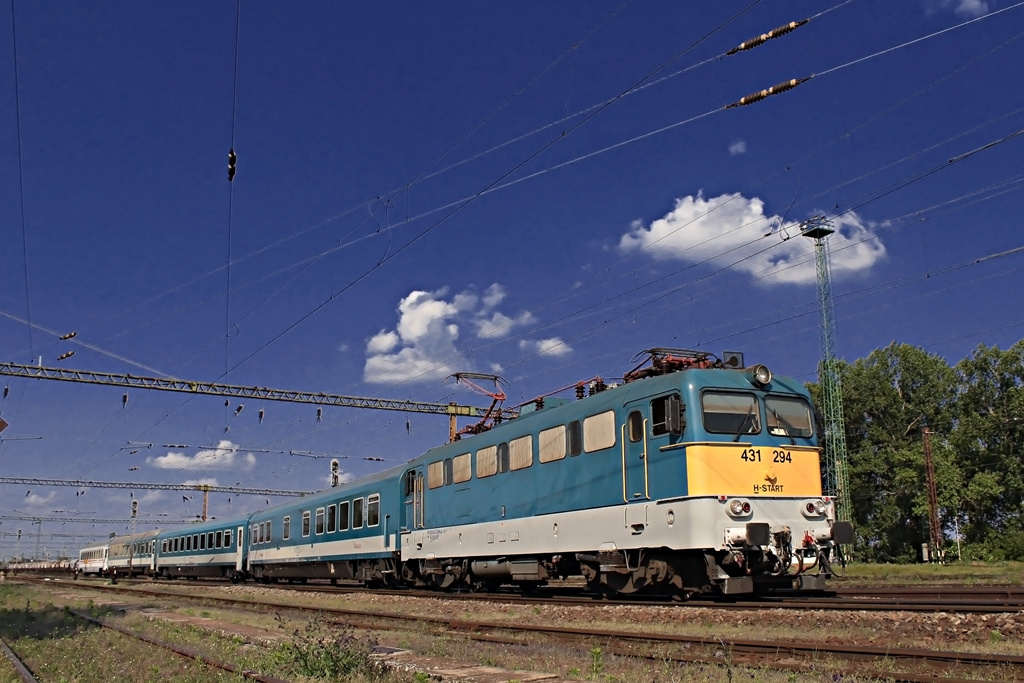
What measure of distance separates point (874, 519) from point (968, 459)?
280 inches

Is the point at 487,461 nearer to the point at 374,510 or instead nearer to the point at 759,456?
the point at 759,456

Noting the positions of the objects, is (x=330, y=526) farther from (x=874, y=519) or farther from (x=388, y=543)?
(x=874, y=519)

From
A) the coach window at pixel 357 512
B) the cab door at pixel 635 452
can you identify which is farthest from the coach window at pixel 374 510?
the cab door at pixel 635 452

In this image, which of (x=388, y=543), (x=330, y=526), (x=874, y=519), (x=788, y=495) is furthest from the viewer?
(x=874, y=519)

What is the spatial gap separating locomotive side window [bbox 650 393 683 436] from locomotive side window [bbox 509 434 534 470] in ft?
14.8

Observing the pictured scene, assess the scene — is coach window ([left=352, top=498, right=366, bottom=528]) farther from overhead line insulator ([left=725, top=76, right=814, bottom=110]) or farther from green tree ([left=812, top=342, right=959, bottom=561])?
green tree ([left=812, top=342, right=959, bottom=561])

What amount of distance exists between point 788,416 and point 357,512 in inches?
685

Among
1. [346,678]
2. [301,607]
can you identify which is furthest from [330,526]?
[346,678]

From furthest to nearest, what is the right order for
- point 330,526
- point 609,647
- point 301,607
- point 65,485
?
point 65,485 < point 330,526 < point 301,607 < point 609,647

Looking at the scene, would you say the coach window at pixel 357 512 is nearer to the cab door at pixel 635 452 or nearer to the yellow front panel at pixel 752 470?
the cab door at pixel 635 452

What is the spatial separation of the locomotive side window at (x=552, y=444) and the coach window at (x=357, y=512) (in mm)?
11762

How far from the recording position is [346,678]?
973 cm

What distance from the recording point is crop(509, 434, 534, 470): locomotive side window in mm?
19781

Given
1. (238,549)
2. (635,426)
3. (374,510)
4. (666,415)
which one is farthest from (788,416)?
(238,549)
